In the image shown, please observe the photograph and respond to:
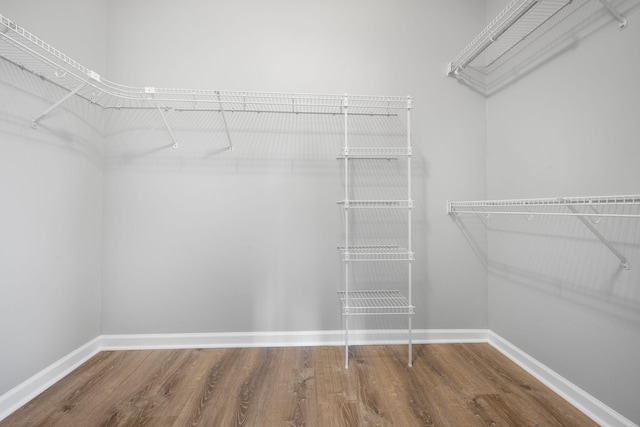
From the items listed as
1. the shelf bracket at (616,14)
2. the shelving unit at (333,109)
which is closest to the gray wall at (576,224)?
the shelf bracket at (616,14)

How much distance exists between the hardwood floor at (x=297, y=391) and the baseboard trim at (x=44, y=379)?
0.04 metres

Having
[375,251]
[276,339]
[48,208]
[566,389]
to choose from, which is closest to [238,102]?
[48,208]

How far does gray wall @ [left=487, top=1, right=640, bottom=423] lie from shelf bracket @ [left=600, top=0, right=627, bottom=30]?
27 mm

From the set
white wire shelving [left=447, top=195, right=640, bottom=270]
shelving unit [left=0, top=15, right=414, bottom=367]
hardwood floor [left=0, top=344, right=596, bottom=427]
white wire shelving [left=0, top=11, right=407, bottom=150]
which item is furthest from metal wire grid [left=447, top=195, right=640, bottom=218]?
hardwood floor [left=0, top=344, right=596, bottom=427]

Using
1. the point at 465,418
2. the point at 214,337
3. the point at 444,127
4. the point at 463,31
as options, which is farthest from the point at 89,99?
the point at 465,418

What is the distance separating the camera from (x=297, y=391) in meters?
1.52

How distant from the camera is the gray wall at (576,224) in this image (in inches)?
47.6

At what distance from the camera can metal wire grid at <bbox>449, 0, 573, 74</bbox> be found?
57.9 inches

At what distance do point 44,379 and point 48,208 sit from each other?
38.4 inches

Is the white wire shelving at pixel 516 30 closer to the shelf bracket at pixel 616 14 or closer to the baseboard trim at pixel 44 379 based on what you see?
the shelf bracket at pixel 616 14

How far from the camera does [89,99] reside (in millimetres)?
1870

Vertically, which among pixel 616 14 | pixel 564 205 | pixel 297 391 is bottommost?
pixel 297 391

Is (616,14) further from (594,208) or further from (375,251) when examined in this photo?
(375,251)

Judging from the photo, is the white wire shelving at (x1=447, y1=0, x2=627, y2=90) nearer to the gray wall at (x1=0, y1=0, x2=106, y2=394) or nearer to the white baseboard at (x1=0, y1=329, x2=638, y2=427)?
the white baseboard at (x1=0, y1=329, x2=638, y2=427)
